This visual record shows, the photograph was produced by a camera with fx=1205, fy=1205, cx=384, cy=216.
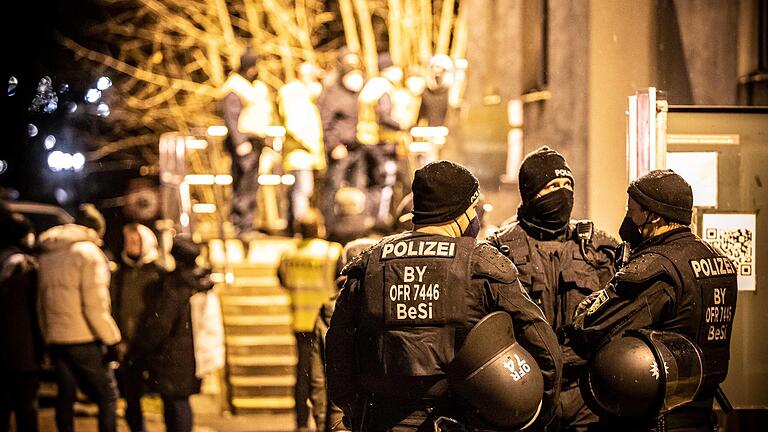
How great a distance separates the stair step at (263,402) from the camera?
12672mm

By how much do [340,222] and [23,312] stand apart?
9.39 ft

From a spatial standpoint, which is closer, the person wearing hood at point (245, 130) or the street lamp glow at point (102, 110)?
the person wearing hood at point (245, 130)

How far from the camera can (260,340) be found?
1323 centimetres

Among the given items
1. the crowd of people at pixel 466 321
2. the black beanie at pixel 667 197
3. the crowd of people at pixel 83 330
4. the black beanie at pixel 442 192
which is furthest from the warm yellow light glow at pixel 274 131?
the black beanie at pixel 442 192

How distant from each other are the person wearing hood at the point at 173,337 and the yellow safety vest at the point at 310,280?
158 cm

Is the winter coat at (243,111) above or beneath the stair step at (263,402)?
above

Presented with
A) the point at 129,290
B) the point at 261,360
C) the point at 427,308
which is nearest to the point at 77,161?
the point at 261,360

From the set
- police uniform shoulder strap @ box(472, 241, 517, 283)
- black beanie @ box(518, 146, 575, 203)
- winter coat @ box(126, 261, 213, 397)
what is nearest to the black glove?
winter coat @ box(126, 261, 213, 397)

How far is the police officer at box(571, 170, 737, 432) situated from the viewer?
5645 mm

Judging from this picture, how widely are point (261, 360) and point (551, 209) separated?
715 centimetres

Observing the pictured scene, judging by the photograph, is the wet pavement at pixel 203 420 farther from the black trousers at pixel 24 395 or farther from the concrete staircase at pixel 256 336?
the black trousers at pixel 24 395

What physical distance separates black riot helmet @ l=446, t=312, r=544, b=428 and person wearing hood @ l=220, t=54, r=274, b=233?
987 cm

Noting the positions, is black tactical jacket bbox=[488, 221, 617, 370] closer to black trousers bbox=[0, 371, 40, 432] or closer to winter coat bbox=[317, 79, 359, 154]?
black trousers bbox=[0, 371, 40, 432]

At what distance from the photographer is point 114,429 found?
946cm
